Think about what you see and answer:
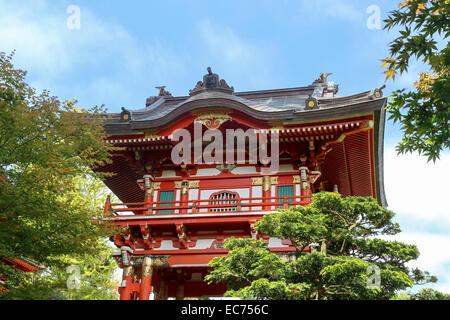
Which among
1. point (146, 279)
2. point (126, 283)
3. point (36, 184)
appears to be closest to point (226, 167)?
point (146, 279)

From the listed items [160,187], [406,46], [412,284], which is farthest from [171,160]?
[406,46]

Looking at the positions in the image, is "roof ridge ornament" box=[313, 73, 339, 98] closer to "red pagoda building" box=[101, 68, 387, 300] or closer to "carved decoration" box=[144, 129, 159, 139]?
"red pagoda building" box=[101, 68, 387, 300]

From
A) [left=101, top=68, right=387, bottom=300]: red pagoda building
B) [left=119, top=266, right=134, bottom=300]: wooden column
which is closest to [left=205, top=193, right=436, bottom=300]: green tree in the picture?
[left=101, top=68, right=387, bottom=300]: red pagoda building

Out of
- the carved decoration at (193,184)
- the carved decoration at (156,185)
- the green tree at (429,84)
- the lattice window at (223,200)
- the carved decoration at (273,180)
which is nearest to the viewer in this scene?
the green tree at (429,84)

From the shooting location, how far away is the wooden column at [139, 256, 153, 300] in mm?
15430

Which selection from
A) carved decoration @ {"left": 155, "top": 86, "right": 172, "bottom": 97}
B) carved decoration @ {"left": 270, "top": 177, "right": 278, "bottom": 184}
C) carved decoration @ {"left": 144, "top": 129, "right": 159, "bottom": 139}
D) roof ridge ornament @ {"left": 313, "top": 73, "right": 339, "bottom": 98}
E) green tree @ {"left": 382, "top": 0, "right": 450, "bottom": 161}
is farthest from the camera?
carved decoration @ {"left": 155, "top": 86, "right": 172, "bottom": 97}

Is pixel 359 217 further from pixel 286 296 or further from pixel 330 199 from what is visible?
pixel 286 296

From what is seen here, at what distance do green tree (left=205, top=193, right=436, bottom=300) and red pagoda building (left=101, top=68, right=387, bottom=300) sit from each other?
2894 mm

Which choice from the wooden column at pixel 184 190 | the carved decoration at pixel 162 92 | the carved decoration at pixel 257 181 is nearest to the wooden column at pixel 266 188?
the carved decoration at pixel 257 181

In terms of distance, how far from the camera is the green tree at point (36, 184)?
30.8 ft

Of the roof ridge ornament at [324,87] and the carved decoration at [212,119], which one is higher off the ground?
the roof ridge ornament at [324,87]

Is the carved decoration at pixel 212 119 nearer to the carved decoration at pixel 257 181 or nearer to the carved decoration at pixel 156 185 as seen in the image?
the carved decoration at pixel 257 181

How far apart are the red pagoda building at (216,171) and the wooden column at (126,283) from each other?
4 cm
